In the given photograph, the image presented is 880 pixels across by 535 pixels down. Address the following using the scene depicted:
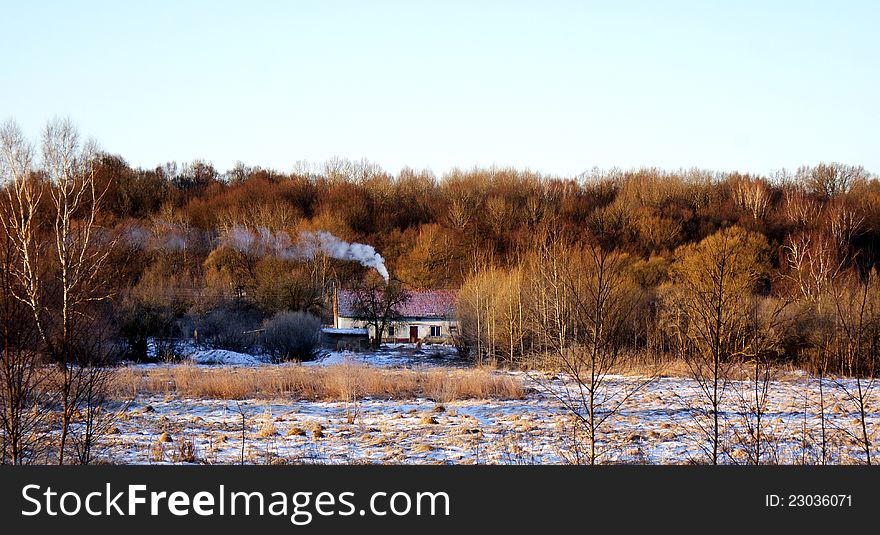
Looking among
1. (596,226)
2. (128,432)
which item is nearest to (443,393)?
(128,432)

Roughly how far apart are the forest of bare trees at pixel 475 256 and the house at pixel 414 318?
4.73ft

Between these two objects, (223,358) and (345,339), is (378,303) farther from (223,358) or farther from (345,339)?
(223,358)

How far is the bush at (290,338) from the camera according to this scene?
31234 mm

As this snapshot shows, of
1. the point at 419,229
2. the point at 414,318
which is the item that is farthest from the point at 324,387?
the point at 419,229

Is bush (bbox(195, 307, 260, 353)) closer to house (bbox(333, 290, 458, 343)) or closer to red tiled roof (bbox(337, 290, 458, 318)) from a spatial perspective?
red tiled roof (bbox(337, 290, 458, 318))

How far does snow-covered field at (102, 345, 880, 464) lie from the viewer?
9.66m

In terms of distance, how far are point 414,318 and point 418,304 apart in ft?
3.43

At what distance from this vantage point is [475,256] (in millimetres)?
37250

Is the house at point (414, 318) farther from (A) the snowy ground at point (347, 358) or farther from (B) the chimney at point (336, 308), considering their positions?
(A) the snowy ground at point (347, 358)

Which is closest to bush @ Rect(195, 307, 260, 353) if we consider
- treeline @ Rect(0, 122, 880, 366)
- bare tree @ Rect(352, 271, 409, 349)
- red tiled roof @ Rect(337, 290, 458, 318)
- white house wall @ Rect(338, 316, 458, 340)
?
treeline @ Rect(0, 122, 880, 366)

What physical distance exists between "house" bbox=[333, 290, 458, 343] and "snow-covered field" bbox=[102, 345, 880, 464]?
2530 cm

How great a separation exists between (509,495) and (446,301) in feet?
116

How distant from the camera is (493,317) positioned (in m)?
28.9

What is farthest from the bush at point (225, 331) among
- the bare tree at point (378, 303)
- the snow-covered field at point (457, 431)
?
the snow-covered field at point (457, 431)
